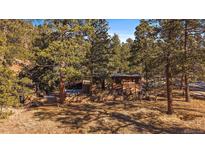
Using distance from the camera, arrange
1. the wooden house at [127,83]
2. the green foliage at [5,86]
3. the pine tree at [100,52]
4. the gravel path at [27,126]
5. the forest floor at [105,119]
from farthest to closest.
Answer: the wooden house at [127,83] < the pine tree at [100,52] < the forest floor at [105,119] < the gravel path at [27,126] < the green foliage at [5,86]

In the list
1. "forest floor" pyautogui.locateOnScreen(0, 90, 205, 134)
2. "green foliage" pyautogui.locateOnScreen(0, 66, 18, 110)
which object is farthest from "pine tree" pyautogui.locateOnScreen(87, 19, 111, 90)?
"green foliage" pyautogui.locateOnScreen(0, 66, 18, 110)

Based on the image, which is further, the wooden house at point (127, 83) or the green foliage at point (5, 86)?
the wooden house at point (127, 83)

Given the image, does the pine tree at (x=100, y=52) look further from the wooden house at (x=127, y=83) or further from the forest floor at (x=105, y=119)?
the forest floor at (x=105, y=119)

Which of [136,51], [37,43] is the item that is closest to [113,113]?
[37,43]

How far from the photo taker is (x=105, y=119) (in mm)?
16422

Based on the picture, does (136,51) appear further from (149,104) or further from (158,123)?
(158,123)

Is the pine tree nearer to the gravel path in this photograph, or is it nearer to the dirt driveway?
the dirt driveway

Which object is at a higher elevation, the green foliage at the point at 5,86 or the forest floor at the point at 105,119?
the green foliage at the point at 5,86

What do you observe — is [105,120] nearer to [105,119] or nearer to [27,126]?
[105,119]

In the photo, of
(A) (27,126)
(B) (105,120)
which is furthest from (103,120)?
(A) (27,126)

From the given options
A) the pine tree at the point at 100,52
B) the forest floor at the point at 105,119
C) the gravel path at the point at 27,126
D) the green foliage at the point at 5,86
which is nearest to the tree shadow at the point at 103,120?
the forest floor at the point at 105,119

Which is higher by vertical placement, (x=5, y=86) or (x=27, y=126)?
(x=5, y=86)

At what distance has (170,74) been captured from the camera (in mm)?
18578

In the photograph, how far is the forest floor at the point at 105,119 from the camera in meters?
14.5
